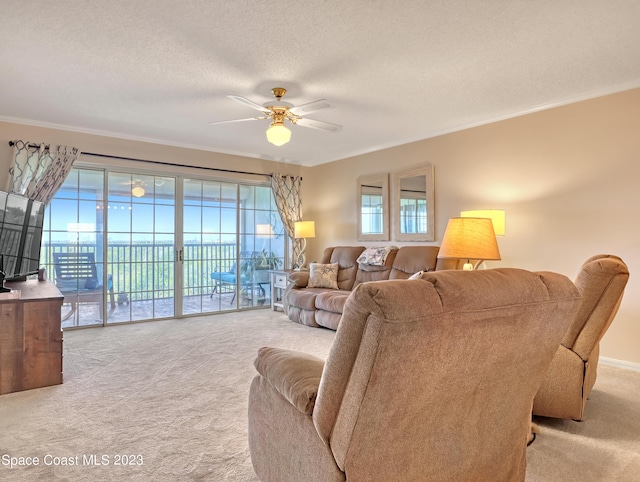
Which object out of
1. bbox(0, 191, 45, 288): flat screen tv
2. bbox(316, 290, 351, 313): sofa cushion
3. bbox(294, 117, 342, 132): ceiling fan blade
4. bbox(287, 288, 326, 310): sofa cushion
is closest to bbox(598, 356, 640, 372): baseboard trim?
bbox(316, 290, 351, 313): sofa cushion

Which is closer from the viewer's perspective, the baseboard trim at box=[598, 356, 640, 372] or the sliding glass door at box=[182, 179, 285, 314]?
the baseboard trim at box=[598, 356, 640, 372]

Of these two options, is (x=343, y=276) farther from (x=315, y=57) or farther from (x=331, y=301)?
(x=315, y=57)

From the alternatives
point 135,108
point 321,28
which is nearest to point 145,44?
point 321,28

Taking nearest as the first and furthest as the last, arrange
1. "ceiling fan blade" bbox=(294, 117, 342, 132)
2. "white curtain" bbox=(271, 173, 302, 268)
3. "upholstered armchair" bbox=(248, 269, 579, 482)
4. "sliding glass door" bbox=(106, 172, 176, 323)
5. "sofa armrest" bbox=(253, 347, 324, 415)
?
1. "upholstered armchair" bbox=(248, 269, 579, 482)
2. "sofa armrest" bbox=(253, 347, 324, 415)
3. "ceiling fan blade" bbox=(294, 117, 342, 132)
4. "sliding glass door" bbox=(106, 172, 176, 323)
5. "white curtain" bbox=(271, 173, 302, 268)

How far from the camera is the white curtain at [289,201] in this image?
6453 mm

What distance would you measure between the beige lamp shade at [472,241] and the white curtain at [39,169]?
14.5 ft

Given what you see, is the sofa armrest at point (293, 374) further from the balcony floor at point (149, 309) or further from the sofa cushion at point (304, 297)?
the balcony floor at point (149, 309)

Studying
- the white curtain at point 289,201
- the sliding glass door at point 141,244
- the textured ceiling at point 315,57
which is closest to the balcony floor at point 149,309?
the sliding glass door at point 141,244

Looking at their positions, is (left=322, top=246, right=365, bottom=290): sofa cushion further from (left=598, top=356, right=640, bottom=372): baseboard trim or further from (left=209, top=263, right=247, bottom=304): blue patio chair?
(left=598, top=356, right=640, bottom=372): baseboard trim

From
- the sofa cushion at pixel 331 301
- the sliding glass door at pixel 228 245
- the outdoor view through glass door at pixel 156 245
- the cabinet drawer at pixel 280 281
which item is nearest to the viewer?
the sofa cushion at pixel 331 301

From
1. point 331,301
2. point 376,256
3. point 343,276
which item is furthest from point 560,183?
point 343,276

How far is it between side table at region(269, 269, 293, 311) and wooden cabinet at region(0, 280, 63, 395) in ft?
10.6

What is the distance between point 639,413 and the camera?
8.18 feet

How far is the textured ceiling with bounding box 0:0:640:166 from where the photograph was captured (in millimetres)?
2367
